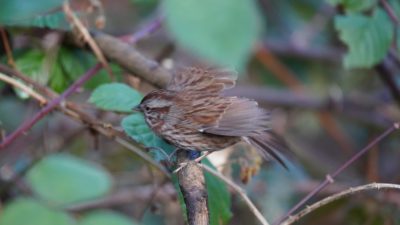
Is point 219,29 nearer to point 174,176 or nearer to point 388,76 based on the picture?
point 174,176

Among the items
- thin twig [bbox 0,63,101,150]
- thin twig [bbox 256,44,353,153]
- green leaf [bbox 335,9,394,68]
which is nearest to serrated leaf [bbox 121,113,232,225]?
thin twig [bbox 0,63,101,150]

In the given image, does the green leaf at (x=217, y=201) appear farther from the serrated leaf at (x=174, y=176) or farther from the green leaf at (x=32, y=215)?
the green leaf at (x=32, y=215)

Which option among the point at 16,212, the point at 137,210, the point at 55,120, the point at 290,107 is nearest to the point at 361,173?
the point at 290,107

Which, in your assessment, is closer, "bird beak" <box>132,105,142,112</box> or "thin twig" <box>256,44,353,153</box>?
"bird beak" <box>132,105,142,112</box>

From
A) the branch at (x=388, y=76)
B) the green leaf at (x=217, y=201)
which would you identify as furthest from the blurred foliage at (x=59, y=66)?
the branch at (x=388, y=76)

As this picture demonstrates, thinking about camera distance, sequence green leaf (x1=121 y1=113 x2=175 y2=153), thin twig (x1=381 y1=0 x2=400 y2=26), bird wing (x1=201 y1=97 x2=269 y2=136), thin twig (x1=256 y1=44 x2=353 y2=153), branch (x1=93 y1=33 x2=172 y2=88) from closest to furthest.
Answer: bird wing (x1=201 y1=97 x2=269 y2=136) → green leaf (x1=121 y1=113 x2=175 y2=153) → branch (x1=93 y1=33 x2=172 y2=88) → thin twig (x1=381 y1=0 x2=400 y2=26) → thin twig (x1=256 y1=44 x2=353 y2=153)

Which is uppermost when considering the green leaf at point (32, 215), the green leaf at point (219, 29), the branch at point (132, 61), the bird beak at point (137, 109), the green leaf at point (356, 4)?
the green leaf at point (219, 29)

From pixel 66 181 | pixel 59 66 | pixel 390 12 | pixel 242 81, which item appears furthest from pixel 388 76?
pixel 66 181

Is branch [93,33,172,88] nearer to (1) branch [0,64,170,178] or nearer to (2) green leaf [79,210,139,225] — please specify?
(1) branch [0,64,170,178]
